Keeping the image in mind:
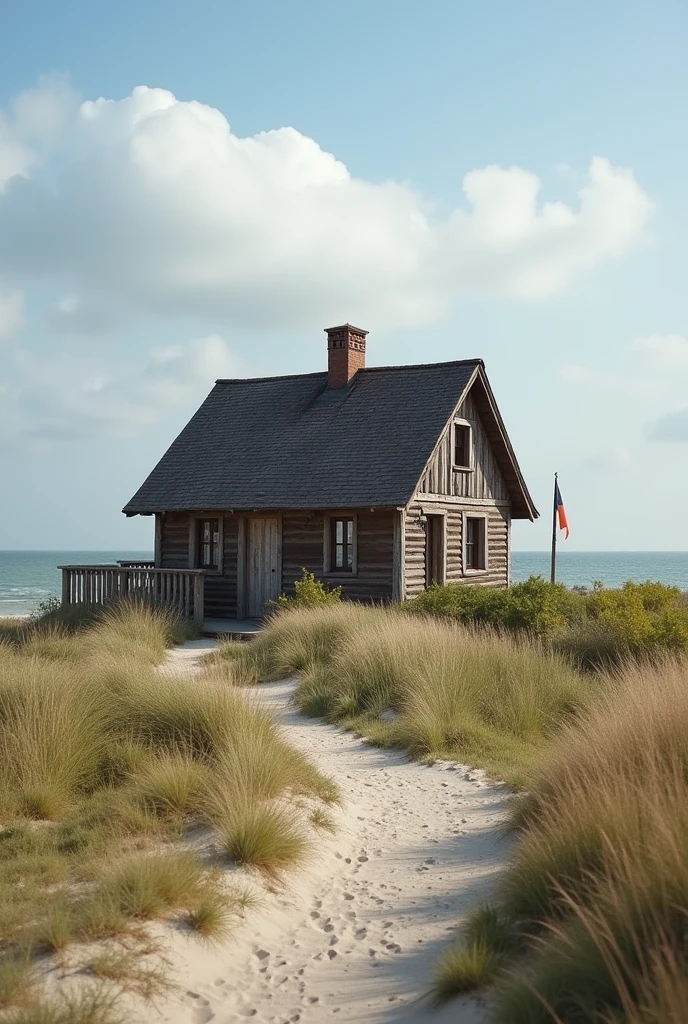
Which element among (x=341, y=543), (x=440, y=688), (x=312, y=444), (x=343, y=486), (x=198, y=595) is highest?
(x=312, y=444)

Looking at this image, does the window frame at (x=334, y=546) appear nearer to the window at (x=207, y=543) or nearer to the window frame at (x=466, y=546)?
the window at (x=207, y=543)

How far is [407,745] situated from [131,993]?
5511 mm

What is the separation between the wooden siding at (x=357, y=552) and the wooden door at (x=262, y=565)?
0.27m

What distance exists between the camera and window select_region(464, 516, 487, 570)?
79.8 feet

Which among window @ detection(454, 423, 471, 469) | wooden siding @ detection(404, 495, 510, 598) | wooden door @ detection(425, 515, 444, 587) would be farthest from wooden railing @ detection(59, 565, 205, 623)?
window @ detection(454, 423, 471, 469)

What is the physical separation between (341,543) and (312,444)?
263 cm

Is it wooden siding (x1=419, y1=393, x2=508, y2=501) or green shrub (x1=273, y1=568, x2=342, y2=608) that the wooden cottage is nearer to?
wooden siding (x1=419, y1=393, x2=508, y2=501)

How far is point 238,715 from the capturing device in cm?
821

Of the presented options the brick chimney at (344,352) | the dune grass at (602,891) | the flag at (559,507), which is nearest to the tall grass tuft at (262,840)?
the dune grass at (602,891)

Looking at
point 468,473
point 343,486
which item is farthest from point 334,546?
point 468,473

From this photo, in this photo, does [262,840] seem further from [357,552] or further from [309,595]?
[357,552]

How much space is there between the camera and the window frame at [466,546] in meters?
23.1

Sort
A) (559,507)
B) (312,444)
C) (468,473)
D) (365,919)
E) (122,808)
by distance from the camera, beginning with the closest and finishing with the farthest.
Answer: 1. (365,919)
2. (122,808)
3. (312,444)
4. (468,473)
5. (559,507)

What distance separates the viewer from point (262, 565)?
22.1m
